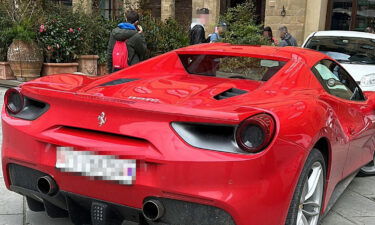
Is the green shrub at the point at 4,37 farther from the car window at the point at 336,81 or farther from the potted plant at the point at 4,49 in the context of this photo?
the car window at the point at 336,81

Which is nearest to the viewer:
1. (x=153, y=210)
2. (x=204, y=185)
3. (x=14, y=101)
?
(x=204, y=185)

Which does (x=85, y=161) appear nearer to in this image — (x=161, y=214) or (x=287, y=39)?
(x=161, y=214)

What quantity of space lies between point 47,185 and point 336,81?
2.52 metres

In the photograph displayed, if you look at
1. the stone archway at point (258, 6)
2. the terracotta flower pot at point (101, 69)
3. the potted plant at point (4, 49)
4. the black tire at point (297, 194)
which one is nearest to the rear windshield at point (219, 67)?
the black tire at point (297, 194)

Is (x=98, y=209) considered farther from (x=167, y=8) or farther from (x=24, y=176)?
(x=167, y=8)

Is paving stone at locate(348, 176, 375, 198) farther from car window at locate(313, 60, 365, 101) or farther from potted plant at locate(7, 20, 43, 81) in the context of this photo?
potted plant at locate(7, 20, 43, 81)

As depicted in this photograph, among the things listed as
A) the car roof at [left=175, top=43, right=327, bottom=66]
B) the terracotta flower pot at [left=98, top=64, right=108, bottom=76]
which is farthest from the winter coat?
the terracotta flower pot at [left=98, top=64, right=108, bottom=76]

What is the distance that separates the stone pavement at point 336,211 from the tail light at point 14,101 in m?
0.95

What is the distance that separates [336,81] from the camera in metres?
3.68

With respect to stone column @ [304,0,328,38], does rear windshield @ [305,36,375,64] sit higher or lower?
lower

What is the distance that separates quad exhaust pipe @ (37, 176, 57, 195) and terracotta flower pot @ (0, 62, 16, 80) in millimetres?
7410

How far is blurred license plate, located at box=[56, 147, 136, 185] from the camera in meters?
2.32

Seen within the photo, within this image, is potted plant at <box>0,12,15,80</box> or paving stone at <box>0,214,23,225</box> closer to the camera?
paving stone at <box>0,214,23,225</box>

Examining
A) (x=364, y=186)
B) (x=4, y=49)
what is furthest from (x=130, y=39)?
(x=4, y=49)
